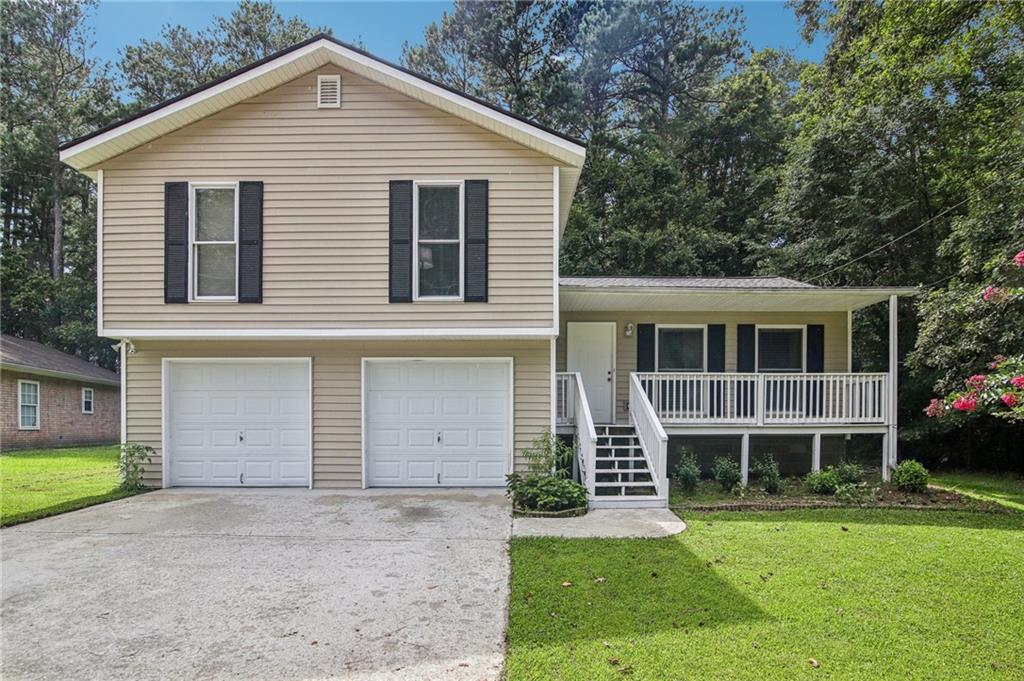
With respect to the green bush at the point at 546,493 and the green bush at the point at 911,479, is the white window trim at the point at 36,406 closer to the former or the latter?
the green bush at the point at 546,493

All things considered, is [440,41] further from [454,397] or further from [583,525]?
[583,525]

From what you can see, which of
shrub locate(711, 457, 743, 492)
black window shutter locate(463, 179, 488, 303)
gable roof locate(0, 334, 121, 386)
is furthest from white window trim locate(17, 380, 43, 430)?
shrub locate(711, 457, 743, 492)

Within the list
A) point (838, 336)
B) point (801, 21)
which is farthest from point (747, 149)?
point (838, 336)

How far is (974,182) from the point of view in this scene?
36.9 feet

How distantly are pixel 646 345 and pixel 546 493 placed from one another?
4765mm

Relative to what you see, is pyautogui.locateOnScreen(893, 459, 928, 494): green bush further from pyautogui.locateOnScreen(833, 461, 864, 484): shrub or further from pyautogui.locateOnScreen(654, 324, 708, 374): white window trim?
pyautogui.locateOnScreen(654, 324, 708, 374): white window trim

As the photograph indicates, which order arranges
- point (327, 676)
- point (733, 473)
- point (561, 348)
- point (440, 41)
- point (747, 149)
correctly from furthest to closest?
point (440, 41) < point (747, 149) < point (561, 348) < point (733, 473) < point (327, 676)

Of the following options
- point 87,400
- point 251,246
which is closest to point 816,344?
point 251,246

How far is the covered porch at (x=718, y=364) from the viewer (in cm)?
930

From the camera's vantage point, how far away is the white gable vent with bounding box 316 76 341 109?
8.25m

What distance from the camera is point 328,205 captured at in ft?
26.9

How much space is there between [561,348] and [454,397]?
3003 mm

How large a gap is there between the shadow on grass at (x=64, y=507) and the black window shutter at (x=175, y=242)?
2965mm

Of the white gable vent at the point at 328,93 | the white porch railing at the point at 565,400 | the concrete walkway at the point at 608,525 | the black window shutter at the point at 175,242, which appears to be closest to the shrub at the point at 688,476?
the concrete walkway at the point at 608,525
